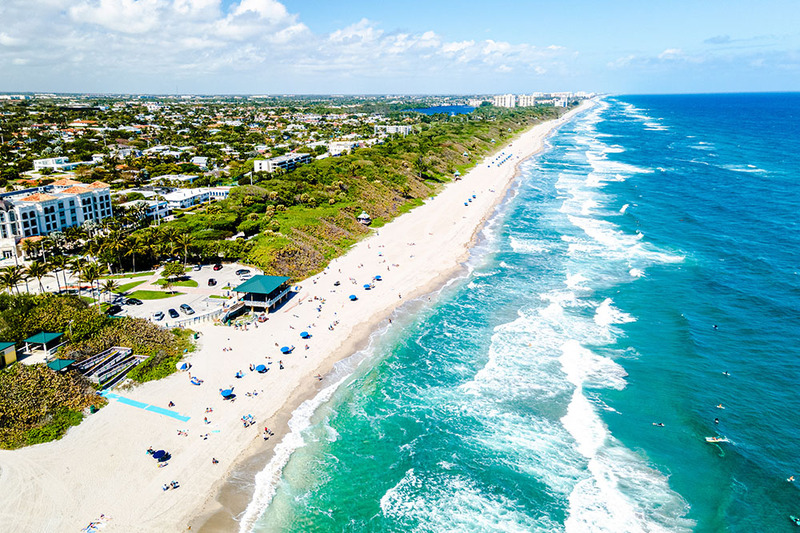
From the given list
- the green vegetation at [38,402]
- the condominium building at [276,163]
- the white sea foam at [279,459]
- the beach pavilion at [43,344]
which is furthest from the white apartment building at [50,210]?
the white sea foam at [279,459]

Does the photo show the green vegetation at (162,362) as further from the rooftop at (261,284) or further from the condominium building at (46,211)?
the condominium building at (46,211)

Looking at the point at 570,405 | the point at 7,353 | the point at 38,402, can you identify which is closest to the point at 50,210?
the point at 7,353

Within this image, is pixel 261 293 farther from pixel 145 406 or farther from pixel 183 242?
pixel 145 406

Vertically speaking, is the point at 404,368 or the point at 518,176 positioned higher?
the point at 518,176

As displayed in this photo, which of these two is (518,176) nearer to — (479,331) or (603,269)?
(603,269)

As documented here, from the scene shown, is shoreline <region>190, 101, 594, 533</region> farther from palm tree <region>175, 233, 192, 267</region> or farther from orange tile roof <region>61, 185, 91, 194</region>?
orange tile roof <region>61, 185, 91, 194</region>

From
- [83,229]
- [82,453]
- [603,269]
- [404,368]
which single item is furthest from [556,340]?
[83,229]
